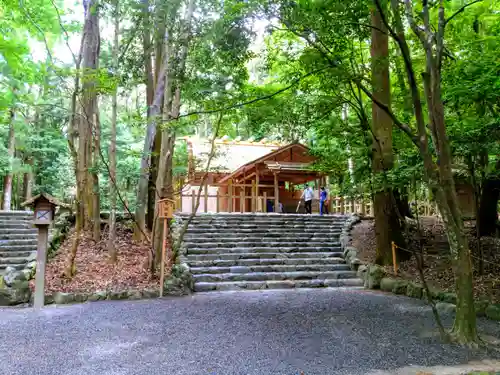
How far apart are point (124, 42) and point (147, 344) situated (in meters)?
7.88

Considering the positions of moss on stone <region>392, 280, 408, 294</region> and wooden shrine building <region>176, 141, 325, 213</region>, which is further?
wooden shrine building <region>176, 141, 325, 213</region>

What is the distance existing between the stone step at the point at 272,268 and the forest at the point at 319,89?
110 cm

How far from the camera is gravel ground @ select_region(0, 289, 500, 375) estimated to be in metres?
3.37

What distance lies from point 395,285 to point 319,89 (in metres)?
4.19

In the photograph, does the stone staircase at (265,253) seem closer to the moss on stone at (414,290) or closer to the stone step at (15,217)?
the moss on stone at (414,290)

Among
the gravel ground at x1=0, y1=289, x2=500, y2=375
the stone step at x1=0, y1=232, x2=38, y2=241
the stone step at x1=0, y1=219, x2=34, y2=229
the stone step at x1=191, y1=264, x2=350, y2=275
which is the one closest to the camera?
the gravel ground at x1=0, y1=289, x2=500, y2=375

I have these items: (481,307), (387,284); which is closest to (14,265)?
(387,284)

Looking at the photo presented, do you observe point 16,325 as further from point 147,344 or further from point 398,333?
point 398,333

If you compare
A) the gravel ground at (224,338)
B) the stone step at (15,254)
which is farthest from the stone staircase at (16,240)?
the gravel ground at (224,338)

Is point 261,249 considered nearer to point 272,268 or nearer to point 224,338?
point 272,268

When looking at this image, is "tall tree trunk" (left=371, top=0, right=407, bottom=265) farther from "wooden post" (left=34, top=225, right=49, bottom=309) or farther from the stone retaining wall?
"wooden post" (left=34, top=225, right=49, bottom=309)

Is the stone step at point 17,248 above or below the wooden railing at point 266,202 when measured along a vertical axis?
below

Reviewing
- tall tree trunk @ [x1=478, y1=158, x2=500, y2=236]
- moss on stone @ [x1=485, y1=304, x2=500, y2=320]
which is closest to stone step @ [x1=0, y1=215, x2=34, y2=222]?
moss on stone @ [x1=485, y1=304, x2=500, y2=320]

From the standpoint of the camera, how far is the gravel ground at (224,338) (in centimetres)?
337
